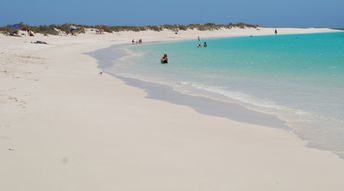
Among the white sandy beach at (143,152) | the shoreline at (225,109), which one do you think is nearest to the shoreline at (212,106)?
the shoreline at (225,109)

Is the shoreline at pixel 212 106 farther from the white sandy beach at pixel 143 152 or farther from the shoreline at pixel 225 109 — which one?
the white sandy beach at pixel 143 152

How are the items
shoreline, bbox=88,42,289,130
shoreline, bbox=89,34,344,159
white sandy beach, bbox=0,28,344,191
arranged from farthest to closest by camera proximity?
1. shoreline, bbox=88,42,289,130
2. shoreline, bbox=89,34,344,159
3. white sandy beach, bbox=0,28,344,191

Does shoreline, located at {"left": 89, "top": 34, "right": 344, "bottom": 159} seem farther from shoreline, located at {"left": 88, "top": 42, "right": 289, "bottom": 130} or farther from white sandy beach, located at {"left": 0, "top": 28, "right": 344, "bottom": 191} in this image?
white sandy beach, located at {"left": 0, "top": 28, "right": 344, "bottom": 191}

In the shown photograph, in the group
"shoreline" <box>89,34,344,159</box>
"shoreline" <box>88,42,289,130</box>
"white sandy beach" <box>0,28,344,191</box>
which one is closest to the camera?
"white sandy beach" <box>0,28,344,191</box>

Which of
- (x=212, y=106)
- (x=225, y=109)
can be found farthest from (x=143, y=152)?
(x=212, y=106)

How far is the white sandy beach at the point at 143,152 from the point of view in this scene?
5.06 meters

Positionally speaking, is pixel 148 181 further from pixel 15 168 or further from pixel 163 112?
pixel 163 112

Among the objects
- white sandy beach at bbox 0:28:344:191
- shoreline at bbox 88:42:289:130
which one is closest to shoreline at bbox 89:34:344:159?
shoreline at bbox 88:42:289:130

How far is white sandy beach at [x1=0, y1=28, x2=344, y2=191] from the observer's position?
506 cm

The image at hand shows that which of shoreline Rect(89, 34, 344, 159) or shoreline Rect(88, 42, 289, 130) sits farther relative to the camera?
shoreline Rect(88, 42, 289, 130)

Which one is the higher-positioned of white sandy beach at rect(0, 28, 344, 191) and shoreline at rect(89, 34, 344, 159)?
white sandy beach at rect(0, 28, 344, 191)

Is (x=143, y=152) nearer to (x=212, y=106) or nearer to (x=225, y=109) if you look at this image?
(x=225, y=109)

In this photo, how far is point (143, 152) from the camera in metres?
6.18

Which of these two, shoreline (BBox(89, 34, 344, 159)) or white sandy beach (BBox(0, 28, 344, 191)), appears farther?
shoreline (BBox(89, 34, 344, 159))
